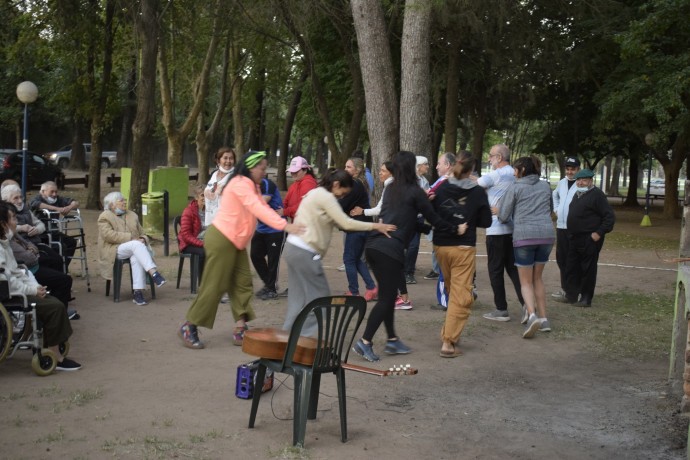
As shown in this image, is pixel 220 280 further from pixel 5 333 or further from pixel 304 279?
pixel 5 333

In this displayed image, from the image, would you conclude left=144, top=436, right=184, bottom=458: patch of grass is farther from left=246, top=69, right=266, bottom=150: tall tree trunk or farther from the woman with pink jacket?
left=246, top=69, right=266, bottom=150: tall tree trunk

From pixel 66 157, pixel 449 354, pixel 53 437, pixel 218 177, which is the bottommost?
pixel 53 437

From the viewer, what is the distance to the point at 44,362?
7.26 metres

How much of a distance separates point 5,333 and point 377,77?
29.4ft

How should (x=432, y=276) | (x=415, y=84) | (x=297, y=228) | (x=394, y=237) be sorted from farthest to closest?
(x=415, y=84)
(x=432, y=276)
(x=394, y=237)
(x=297, y=228)

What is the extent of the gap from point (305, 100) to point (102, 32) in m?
16.0

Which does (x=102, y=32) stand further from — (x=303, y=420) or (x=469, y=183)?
(x=303, y=420)

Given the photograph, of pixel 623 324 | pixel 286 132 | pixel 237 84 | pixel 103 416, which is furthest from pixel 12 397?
pixel 237 84

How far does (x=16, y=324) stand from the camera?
7336 mm

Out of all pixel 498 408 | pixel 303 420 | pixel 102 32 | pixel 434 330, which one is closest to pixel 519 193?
pixel 434 330

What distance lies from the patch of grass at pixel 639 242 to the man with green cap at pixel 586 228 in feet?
29.6

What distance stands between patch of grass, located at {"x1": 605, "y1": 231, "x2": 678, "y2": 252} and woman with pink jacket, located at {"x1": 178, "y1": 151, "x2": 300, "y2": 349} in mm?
13652

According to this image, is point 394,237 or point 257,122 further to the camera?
point 257,122

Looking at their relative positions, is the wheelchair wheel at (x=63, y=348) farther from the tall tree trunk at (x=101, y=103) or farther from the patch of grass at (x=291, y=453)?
the tall tree trunk at (x=101, y=103)
